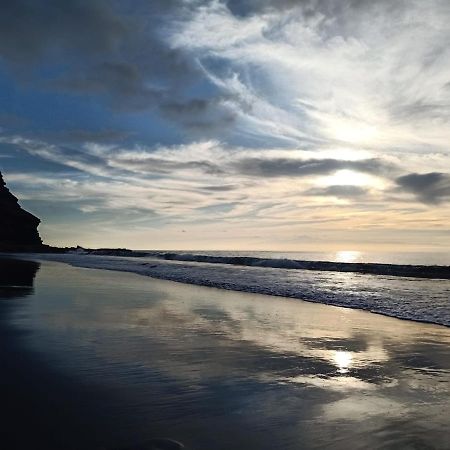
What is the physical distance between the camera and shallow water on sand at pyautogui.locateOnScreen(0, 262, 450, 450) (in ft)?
14.1

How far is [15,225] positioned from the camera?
335 feet

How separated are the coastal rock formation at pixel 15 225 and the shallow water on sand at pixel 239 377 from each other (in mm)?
95571

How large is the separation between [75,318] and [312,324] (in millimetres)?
6170

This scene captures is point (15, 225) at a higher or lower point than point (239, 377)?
higher

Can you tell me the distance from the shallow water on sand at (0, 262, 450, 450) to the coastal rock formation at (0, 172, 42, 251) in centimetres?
9557

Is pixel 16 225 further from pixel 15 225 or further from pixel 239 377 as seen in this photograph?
pixel 239 377

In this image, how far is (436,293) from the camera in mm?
20516

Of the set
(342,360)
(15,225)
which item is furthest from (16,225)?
(342,360)

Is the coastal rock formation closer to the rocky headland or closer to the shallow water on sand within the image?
the rocky headland

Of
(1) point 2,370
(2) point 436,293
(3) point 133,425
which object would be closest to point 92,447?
(3) point 133,425

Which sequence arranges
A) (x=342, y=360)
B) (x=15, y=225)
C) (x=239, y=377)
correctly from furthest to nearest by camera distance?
(x=15, y=225) → (x=342, y=360) → (x=239, y=377)

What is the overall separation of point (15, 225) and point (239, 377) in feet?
356

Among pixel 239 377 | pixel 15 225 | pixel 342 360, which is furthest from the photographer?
pixel 15 225

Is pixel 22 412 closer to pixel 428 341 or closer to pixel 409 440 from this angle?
pixel 409 440
